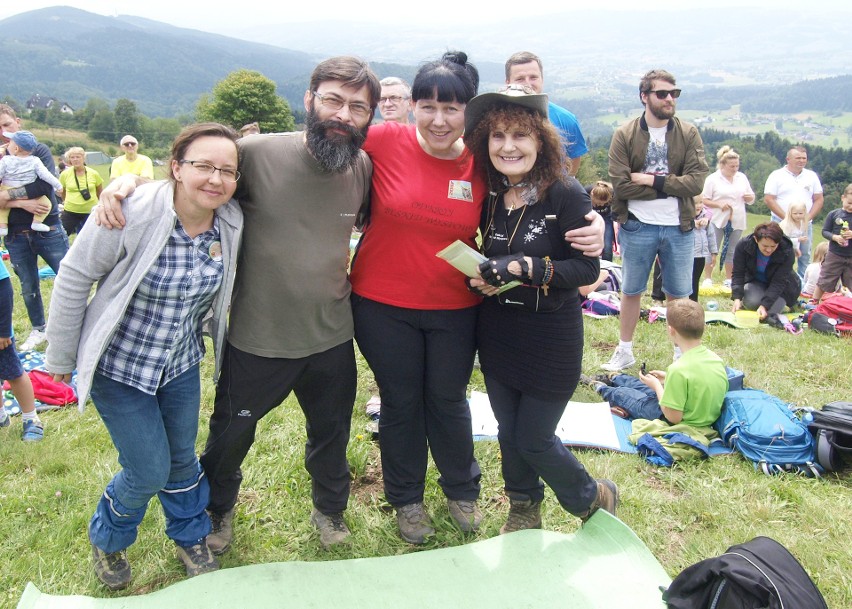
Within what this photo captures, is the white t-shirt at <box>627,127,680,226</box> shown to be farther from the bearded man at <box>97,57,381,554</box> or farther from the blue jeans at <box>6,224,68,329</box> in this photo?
the blue jeans at <box>6,224,68,329</box>

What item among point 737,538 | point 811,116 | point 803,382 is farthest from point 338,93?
point 811,116

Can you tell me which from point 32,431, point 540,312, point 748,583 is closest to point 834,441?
point 748,583

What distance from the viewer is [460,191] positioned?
104 inches

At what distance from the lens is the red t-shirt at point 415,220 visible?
8.59ft

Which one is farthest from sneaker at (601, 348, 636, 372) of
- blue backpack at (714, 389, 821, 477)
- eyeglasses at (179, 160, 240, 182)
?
eyeglasses at (179, 160, 240, 182)

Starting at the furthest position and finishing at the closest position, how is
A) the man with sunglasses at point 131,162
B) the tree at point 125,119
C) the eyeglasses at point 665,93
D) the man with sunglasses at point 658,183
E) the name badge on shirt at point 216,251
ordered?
1. the tree at point 125,119
2. the man with sunglasses at point 131,162
3. the man with sunglasses at point 658,183
4. the eyeglasses at point 665,93
5. the name badge on shirt at point 216,251

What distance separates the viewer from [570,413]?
14.9ft

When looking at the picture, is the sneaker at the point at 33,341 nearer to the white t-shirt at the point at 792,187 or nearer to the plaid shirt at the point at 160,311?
the plaid shirt at the point at 160,311

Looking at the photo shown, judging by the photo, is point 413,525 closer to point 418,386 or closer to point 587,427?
point 418,386

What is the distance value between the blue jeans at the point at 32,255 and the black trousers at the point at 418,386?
4.70 metres

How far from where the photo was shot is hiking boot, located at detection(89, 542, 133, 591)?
2.70 meters

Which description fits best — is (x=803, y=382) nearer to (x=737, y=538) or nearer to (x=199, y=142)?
(x=737, y=538)

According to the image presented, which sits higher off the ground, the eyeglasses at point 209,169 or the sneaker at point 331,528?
the eyeglasses at point 209,169

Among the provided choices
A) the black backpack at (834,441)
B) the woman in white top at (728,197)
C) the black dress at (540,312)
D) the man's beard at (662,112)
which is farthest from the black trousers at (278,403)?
the woman in white top at (728,197)
